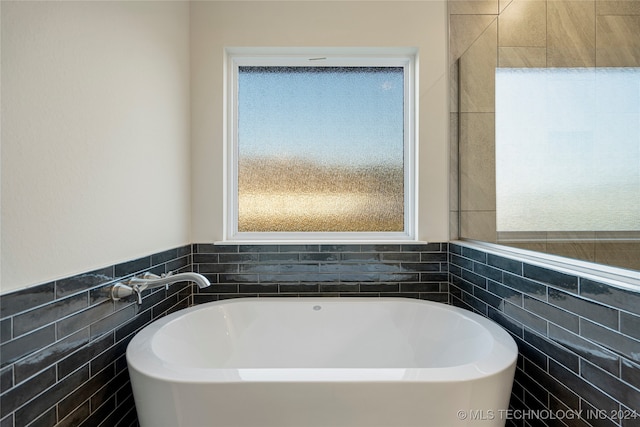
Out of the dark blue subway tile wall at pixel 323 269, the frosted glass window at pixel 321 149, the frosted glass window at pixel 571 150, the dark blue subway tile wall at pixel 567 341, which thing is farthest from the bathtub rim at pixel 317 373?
the frosted glass window at pixel 321 149

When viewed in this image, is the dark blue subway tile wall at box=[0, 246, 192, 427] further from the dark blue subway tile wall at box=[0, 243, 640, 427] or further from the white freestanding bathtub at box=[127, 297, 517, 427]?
the white freestanding bathtub at box=[127, 297, 517, 427]

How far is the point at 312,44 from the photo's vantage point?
75.4 inches

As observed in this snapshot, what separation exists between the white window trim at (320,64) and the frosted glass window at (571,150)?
53 centimetres

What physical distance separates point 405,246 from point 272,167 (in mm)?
992

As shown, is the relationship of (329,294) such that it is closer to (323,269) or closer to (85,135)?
(323,269)

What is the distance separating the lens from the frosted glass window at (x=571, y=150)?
130 cm

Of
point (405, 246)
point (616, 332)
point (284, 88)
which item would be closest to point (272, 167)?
point (284, 88)

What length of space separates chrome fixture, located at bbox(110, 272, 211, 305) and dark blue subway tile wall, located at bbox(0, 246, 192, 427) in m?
0.03

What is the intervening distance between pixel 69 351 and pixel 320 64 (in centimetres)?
195

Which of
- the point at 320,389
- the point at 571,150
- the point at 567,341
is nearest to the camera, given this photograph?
the point at 320,389

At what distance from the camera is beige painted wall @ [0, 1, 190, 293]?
2.86ft

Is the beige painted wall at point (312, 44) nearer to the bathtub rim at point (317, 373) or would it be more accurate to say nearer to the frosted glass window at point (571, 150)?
the frosted glass window at point (571, 150)

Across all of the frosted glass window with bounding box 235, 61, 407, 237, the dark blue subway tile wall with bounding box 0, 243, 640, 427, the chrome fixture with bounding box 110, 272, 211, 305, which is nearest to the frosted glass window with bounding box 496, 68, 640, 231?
the dark blue subway tile wall with bounding box 0, 243, 640, 427

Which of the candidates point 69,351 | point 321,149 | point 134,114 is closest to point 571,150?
point 321,149
